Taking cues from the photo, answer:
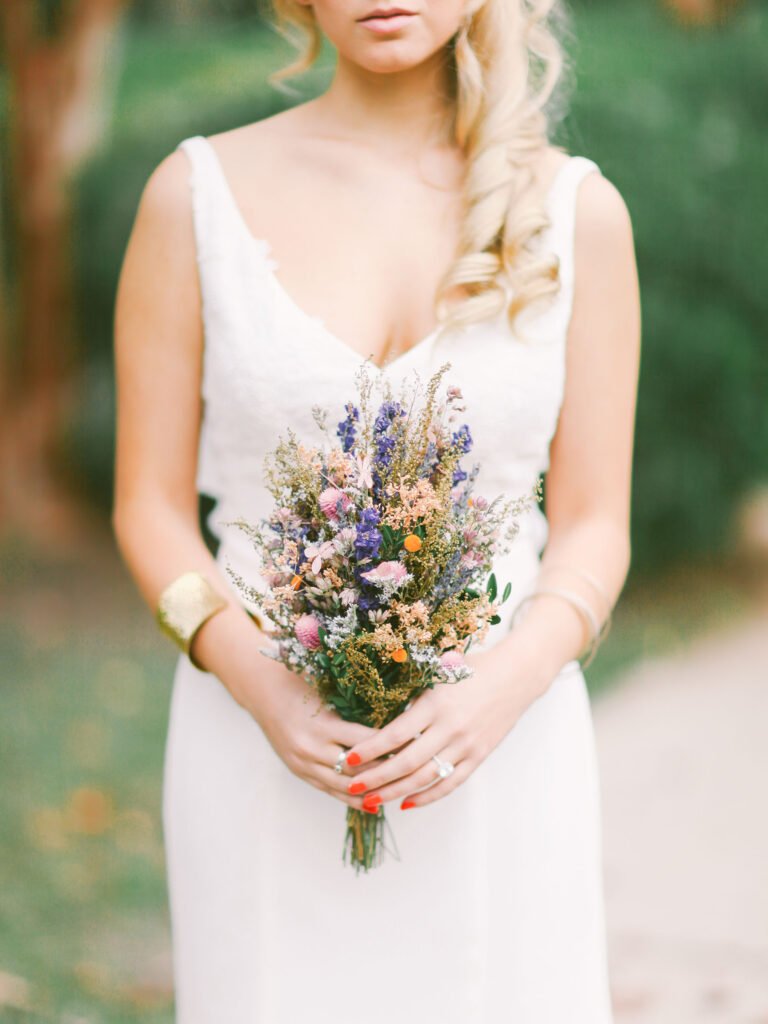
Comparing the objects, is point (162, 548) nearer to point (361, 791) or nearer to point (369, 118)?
point (361, 791)

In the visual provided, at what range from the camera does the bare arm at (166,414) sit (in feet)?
7.26

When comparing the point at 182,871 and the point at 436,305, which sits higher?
the point at 436,305

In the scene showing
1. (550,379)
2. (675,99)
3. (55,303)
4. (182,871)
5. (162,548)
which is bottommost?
(182,871)

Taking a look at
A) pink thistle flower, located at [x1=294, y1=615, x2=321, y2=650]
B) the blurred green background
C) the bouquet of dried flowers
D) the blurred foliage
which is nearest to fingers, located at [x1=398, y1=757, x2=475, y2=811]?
the bouquet of dried flowers

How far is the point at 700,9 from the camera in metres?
10.0

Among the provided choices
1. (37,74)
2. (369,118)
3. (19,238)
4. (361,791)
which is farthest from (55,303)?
(361,791)

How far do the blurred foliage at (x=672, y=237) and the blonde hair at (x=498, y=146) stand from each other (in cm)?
398

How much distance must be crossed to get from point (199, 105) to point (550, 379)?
5.83 metres

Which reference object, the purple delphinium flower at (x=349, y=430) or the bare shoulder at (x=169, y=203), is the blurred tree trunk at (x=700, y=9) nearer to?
the bare shoulder at (x=169, y=203)

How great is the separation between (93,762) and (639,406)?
318 cm

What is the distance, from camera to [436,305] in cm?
223

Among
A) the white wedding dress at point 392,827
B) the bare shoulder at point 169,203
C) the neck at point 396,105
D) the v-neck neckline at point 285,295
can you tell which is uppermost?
the neck at point 396,105

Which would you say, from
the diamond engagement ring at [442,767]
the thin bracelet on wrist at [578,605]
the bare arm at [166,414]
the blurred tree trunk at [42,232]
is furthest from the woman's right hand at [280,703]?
the blurred tree trunk at [42,232]

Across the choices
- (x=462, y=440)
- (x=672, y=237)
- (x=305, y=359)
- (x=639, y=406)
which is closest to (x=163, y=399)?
(x=305, y=359)
